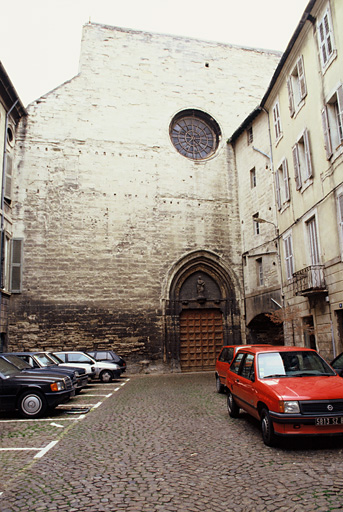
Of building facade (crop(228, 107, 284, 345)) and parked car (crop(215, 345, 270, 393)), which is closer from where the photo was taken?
parked car (crop(215, 345, 270, 393))

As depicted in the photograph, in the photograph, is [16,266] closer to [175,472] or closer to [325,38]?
[325,38]

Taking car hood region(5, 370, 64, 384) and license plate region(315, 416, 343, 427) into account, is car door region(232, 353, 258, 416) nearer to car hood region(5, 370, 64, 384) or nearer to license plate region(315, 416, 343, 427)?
license plate region(315, 416, 343, 427)

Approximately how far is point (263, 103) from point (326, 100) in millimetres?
6197

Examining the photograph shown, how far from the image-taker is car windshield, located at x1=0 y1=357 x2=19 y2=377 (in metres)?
8.48

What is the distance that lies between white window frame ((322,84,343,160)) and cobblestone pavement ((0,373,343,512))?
27.3 feet

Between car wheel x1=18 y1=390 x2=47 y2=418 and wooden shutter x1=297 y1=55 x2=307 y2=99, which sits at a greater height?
wooden shutter x1=297 y1=55 x2=307 y2=99

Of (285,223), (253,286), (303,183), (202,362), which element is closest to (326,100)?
(303,183)

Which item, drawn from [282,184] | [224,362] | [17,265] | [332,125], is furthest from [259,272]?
[17,265]

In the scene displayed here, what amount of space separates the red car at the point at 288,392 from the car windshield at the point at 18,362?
15.9ft

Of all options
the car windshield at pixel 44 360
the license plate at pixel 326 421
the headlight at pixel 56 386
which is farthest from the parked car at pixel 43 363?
the license plate at pixel 326 421

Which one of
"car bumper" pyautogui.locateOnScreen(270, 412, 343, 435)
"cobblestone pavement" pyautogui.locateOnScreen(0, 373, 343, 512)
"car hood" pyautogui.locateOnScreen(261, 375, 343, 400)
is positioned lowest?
"cobblestone pavement" pyautogui.locateOnScreen(0, 373, 343, 512)

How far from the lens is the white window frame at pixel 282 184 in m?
16.0

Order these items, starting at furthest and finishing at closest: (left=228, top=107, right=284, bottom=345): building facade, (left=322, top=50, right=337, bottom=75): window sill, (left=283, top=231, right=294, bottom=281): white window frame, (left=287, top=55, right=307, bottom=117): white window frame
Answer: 1. (left=228, top=107, right=284, bottom=345): building facade
2. (left=283, top=231, right=294, bottom=281): white window frame
3. (left=287, top=55, right=307, bottom=117): white window frame
4. (left=322, top=50, right=337, bottom=75): window sill

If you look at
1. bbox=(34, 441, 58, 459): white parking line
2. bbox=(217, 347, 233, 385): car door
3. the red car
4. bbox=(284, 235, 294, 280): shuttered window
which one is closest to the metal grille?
the red car
